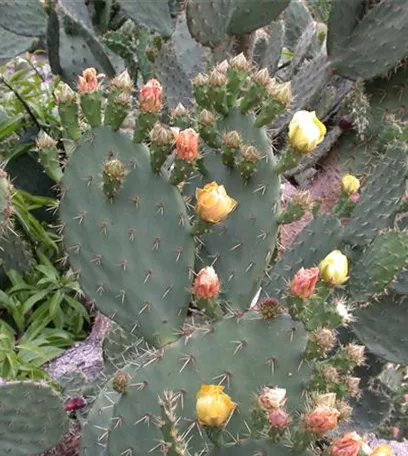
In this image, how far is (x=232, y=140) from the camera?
165cm

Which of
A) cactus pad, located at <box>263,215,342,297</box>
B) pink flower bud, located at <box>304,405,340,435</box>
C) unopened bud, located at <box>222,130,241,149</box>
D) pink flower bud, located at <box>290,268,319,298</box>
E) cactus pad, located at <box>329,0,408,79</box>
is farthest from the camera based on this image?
cactus pad, located at <box>329,0,408,79</box>

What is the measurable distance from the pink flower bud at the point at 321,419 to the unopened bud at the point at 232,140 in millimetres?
603

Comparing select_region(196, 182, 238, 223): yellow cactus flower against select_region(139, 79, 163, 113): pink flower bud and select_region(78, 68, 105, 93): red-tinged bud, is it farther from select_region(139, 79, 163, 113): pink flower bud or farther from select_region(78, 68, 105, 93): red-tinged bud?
select_region(78, 68, 105, 93): red-tinged bud

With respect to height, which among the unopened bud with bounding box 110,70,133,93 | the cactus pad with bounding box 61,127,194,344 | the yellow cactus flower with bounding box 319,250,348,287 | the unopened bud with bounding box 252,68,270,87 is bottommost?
the cactus pad with bounding box 61,127,194,344

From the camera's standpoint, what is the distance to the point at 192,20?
8.77 ft

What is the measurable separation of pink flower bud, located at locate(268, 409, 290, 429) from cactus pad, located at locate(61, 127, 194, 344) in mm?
407

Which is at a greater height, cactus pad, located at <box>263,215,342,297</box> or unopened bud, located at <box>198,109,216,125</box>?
unopened bud, located at <box>198,109,216,125</box>

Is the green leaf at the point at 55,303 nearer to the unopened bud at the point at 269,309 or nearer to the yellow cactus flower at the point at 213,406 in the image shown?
the unopened bud at the point at 269,309

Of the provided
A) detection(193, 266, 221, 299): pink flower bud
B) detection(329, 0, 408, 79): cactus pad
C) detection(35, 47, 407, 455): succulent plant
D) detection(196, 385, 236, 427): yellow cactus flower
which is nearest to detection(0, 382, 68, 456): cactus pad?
detection(35, 47, 407, 455): succulent plant

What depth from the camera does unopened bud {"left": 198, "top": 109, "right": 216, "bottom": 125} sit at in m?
1.68

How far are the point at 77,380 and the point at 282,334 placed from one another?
97 cm

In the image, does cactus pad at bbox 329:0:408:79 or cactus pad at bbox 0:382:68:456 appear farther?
cactus pad at bbox 329:0:408:79

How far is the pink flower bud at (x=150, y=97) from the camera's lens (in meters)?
1.55

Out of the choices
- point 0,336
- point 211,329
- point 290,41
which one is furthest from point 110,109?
point 290,41
